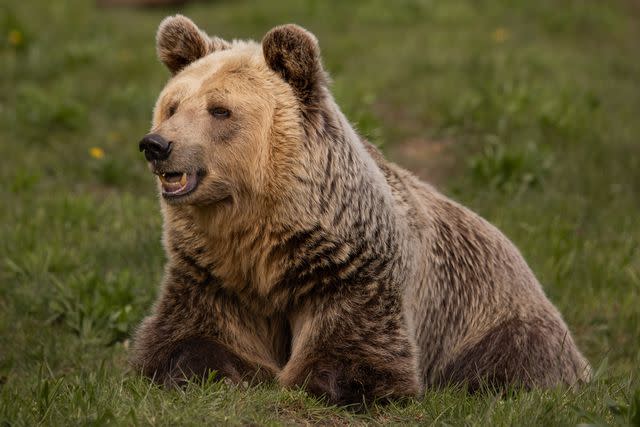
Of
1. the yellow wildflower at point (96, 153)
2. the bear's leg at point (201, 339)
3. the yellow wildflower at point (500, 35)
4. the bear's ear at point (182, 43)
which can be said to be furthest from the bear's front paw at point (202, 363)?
the yellow wildflower at point (500, 35)

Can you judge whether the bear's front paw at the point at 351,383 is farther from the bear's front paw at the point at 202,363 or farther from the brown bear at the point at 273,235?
the bear's front paw at the point at 202,363

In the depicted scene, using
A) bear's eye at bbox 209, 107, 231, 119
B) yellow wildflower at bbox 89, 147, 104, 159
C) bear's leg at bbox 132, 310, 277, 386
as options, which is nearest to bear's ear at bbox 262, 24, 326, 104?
bear's eye at bbox 209, 107, 231, 119

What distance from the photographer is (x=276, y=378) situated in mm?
4508

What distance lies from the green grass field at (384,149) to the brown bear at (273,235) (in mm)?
237

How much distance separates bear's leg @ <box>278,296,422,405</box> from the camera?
4.34 metres

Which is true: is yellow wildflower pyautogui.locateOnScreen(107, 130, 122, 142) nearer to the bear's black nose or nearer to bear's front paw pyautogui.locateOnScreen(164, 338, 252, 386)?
bear's front paw pyautogui.locateOnScreen(164, 338, 252, 386)

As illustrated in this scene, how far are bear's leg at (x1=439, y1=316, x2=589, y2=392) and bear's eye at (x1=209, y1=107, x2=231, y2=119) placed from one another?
181cm

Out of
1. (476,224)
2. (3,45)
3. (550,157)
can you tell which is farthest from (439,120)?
(3,45)

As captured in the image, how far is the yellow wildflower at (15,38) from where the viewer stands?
10.4 metres

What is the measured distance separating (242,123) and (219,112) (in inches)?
4.5

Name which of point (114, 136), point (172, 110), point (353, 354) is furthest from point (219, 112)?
point (114, 136)

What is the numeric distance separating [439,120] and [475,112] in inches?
13.8

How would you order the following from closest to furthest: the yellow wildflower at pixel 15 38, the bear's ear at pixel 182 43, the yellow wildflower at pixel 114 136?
the bear's ear at pixel 182 43
the yellow wildflower at pixel 114 136
the yellow wildflower at pixel 15 38

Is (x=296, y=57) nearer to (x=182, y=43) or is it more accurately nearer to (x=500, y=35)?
(x=182, y=43)
